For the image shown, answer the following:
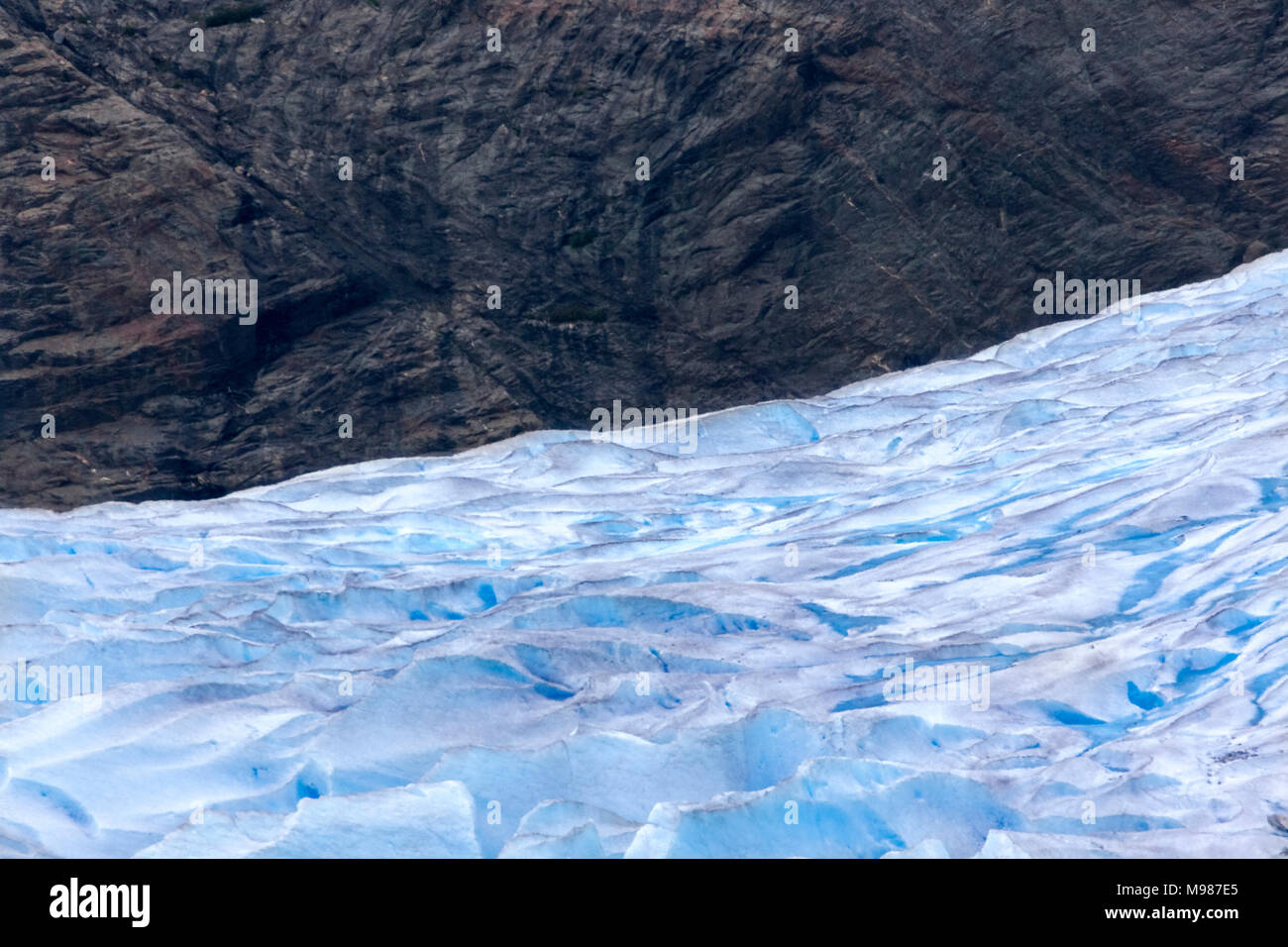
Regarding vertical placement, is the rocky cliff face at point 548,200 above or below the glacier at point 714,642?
above

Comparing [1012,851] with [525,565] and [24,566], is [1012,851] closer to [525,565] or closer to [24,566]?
[525,565]

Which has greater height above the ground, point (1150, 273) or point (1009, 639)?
point (1150, 273)

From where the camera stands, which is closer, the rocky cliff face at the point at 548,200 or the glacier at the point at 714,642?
the glacier at the point at 714,642

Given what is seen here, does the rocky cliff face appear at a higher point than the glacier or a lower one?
higher

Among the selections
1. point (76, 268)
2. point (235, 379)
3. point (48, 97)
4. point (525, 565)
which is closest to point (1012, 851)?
point (525, 565)

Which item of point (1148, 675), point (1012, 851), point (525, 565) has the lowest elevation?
point (1012, 851)
